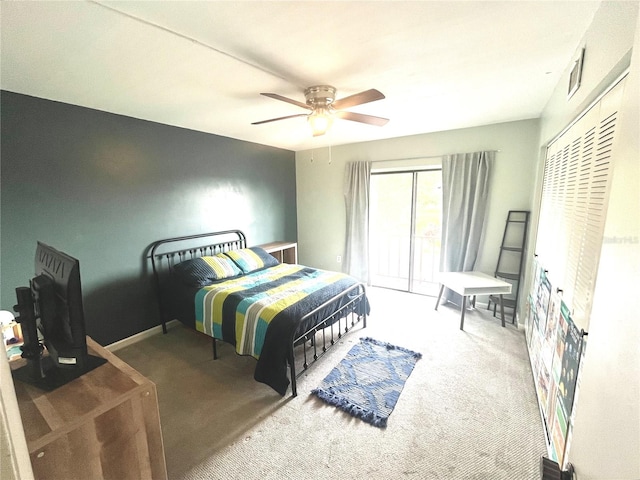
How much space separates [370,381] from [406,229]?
2671mm

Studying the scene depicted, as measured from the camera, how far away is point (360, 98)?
71.4 inches

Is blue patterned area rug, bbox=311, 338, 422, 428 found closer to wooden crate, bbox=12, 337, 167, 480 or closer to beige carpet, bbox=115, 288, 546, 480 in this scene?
beige carpet, bbox=115, 288, 546, 480

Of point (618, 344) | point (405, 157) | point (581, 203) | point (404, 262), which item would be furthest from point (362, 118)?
point (404, 262)

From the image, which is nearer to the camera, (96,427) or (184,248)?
(96,427)

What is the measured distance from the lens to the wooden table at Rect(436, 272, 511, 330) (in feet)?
9.51

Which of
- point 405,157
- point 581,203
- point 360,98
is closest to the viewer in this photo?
point 581,203

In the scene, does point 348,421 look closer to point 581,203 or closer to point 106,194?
point 581,203

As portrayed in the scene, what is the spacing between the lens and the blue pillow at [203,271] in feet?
9.13

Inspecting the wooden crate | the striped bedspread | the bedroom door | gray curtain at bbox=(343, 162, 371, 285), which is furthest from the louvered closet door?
gray curtain at bbox=(343, 162, 371, 285)

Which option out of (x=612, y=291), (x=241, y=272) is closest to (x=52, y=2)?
(x=612, y=291)

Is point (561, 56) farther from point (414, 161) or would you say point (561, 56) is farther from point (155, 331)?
point (155, 331)

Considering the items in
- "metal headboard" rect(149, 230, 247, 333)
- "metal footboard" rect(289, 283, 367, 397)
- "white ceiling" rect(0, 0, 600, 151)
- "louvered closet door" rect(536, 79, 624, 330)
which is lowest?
"metal footboard" rect(289, 283, 367, 397)

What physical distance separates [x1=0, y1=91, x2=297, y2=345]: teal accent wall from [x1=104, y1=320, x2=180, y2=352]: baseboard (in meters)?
0.06

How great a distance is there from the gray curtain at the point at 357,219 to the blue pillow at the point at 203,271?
79.6 inches
